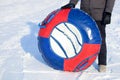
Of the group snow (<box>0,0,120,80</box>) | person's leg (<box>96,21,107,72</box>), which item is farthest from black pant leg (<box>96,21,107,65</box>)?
snow (<box>0,0,120,80</box>)

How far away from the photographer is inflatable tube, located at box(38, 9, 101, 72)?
16.0 feet

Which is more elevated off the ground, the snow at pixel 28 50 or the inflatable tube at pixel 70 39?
the inflatable tube at pixel 70 39

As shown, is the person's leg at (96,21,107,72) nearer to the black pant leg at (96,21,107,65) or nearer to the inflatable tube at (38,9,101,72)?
the black pant leg at (96,21,107,65)

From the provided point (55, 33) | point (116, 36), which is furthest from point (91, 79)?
point (116, 36)

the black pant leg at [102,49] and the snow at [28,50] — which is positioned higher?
the black pant leg at [102,49]

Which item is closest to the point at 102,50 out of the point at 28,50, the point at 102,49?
the point at 102,49

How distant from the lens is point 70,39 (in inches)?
194

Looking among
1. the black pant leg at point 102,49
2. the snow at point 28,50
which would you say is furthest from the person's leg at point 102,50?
the snow at point 28,50

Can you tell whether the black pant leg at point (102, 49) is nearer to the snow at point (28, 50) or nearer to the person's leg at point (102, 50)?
the person's leg at point (102, 50)

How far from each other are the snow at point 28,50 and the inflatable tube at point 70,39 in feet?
0.73

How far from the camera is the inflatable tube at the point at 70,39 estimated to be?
16.0ft

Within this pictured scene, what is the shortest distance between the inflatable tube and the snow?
0.22m

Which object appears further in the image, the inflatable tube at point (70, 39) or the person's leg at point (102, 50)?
the person's leg at point (102, 50)

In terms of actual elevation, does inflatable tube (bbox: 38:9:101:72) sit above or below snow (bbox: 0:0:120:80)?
above
